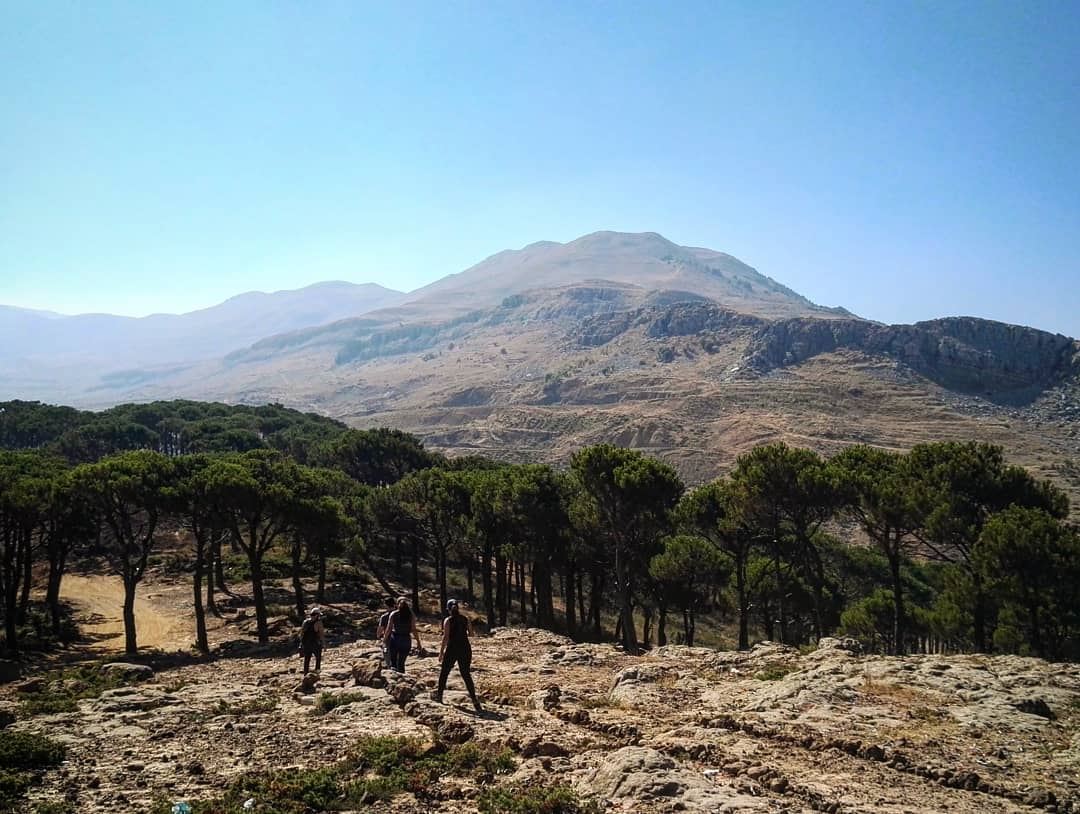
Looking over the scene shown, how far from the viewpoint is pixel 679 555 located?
3173cm

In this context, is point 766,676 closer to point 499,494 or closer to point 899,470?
point 899,470

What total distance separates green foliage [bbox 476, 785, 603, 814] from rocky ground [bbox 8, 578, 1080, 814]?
0.30m

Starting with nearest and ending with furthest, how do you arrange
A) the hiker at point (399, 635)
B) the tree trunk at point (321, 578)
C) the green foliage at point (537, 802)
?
the green foliage at point (537, 802), the hiker at point (399, 635), the tree trunk at point (321, 578)

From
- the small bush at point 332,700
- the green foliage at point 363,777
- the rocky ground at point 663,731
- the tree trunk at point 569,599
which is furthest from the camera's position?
the tree trunk at point 569,599

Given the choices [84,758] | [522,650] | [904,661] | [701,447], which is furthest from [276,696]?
[701,447]

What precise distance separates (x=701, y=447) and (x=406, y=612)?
105 metres

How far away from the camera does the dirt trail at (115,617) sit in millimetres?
27484

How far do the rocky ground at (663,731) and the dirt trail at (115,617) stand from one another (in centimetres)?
1156

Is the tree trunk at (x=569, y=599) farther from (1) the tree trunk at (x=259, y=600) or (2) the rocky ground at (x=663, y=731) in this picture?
(1) the tree trunk at (x=259, y=600)

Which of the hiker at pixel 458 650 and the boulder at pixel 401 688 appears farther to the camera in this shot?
the boulder at pixel 401 688

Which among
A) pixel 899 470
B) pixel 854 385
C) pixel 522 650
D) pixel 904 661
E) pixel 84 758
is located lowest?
pixel 522 650

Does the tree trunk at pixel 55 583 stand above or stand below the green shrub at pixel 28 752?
below

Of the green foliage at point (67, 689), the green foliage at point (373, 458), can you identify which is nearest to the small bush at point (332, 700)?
the green foliage at point (67, 689)

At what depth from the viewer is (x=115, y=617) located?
106ft
